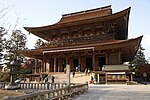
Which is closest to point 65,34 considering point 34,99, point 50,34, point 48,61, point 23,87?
point 50,34

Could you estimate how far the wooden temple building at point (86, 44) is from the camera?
25.0 m

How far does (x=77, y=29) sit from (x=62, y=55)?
4851mm

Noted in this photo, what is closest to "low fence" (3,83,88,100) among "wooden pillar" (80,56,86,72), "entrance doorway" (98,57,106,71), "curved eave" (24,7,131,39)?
"curved eave" (24,7,131,39)

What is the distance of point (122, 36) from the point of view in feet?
122

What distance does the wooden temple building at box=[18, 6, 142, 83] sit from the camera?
24953 millimetres

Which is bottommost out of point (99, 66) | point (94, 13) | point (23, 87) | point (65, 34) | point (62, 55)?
point (23, 87)

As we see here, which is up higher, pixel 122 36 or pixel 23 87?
pixel 122 36

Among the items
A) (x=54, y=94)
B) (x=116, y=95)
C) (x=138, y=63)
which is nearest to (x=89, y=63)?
(x=116, y=95)

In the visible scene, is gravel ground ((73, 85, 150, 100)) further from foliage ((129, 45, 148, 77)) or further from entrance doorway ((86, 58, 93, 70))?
foliage ((129, 45, 148, 77))

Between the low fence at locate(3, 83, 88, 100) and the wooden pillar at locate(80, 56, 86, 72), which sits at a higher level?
the wooden pillar at locate(80, 56, 86, 72)

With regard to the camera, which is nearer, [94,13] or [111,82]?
[111,82]

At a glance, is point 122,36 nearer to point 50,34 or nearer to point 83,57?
point 83,57

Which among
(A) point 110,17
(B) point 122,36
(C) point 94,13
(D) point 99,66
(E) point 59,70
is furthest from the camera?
(B) point 122,36

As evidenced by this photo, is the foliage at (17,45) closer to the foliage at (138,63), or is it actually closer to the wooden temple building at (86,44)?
the wooden temple building at (86,44)
